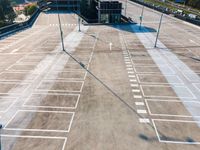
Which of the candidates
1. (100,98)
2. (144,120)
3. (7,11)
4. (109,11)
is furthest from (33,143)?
(7,11)

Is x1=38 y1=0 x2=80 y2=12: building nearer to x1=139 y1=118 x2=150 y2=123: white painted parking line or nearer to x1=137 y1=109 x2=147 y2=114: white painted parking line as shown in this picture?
x1=137 y1=109 x2=147 y2=114: white painted parking line

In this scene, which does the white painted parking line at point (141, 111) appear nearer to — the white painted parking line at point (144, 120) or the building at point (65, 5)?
the white painted parking line at point (144, 120)

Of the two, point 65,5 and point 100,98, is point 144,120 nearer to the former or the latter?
point 100,98

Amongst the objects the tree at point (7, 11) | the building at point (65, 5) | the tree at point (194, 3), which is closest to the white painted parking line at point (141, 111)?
the building at point (65, 5)

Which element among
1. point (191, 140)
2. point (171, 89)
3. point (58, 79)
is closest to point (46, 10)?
Answer: point (58, 79)

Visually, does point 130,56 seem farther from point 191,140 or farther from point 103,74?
point 191,140
